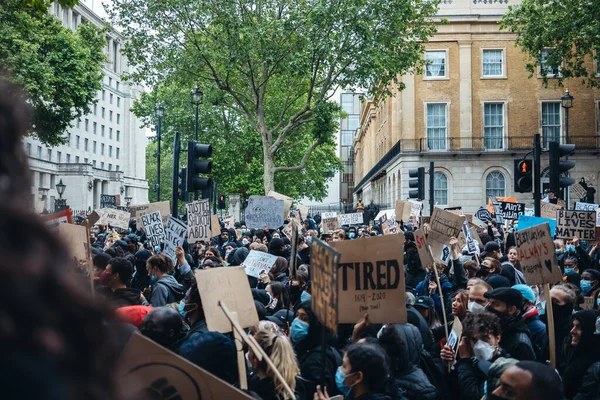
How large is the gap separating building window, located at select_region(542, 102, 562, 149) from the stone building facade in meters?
0.06

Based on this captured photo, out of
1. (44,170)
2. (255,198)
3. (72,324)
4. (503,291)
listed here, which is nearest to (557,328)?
(503,291)

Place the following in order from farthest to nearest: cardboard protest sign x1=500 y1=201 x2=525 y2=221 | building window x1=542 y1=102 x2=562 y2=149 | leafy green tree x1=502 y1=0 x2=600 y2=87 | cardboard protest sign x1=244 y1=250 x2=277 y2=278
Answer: building window x1=542 y1=102 x2=562 y2=149
leafy green tree x1=502 y1=0 x2=600 y2=87
cardboard protest sign x1=500 y1=201 x2=525 y2=221
cardboard protest sign x1=244 y1=250 x2=277 y2=278

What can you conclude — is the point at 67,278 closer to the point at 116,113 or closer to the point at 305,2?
the point at 305,2

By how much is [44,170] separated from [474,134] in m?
48.3

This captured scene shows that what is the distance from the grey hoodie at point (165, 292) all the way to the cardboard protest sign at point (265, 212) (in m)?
8.94

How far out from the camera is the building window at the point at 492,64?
1619 inches

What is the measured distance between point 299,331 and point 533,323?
2.38 m

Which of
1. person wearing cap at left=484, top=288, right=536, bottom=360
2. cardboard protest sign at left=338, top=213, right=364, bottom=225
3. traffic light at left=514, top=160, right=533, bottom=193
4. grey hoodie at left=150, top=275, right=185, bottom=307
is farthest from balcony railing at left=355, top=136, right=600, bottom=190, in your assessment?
person wearing cap at left=484, top=288, right=536, bottom=360

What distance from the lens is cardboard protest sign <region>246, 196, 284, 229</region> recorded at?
53.3 ft

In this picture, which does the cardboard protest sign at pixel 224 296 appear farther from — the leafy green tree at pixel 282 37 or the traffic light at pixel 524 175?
the leafy green tree at pixel 282 37

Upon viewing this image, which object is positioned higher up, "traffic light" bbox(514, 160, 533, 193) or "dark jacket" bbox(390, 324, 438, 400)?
"traffic light" bbox(514, 160, 533, 193)

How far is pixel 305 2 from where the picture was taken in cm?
2352

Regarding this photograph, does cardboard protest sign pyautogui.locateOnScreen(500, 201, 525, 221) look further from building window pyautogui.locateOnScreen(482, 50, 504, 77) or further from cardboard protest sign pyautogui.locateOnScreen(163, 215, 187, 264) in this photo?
building window pyautogui.locateOnScreen(482, 50, 504, 77)

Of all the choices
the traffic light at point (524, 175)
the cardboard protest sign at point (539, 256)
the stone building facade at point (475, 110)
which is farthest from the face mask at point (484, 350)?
the stone building facade at point (475, 110)
